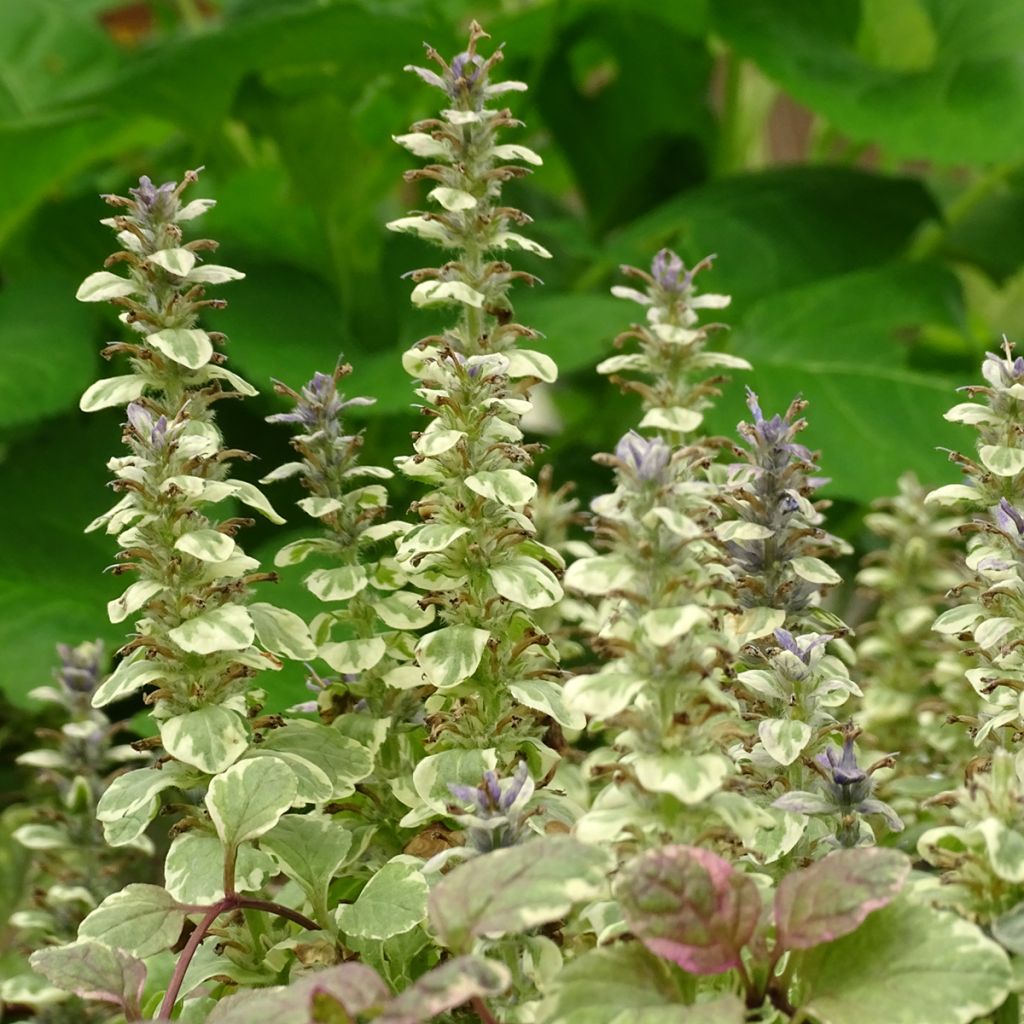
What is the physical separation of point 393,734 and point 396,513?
41 centimetres

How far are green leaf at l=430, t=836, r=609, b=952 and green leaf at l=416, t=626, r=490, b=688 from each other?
96 mm

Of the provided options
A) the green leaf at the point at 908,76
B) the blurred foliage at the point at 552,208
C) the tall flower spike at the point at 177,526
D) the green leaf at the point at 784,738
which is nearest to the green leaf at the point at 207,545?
the tall flower spike at the point at 177,526

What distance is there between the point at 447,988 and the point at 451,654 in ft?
0.51

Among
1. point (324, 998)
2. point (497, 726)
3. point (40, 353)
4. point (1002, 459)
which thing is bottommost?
point (324, 998)

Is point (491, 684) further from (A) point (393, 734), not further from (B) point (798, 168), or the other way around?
(B) point (798, 168)

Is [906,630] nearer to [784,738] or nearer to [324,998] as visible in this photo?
[784,738]

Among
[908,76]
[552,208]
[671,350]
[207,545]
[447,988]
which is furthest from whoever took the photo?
[552,208]

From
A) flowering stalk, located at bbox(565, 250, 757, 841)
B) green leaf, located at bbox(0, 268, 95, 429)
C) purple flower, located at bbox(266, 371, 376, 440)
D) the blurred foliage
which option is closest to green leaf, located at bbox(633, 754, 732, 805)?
flowering stalk, located at bbox(565, 250, 757, 841)

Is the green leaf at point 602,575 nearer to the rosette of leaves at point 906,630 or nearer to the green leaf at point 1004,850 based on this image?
the green leaf at point 1004,850

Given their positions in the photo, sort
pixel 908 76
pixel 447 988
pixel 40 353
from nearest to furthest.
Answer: pixel 447 988
pixel 40 353
pixel 908 76

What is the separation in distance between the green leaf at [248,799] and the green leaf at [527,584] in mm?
106

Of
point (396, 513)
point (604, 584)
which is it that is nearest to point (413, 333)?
point (396, 513)

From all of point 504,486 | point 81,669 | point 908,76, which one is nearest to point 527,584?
point 504,486

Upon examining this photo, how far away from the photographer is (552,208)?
1.48 meters
